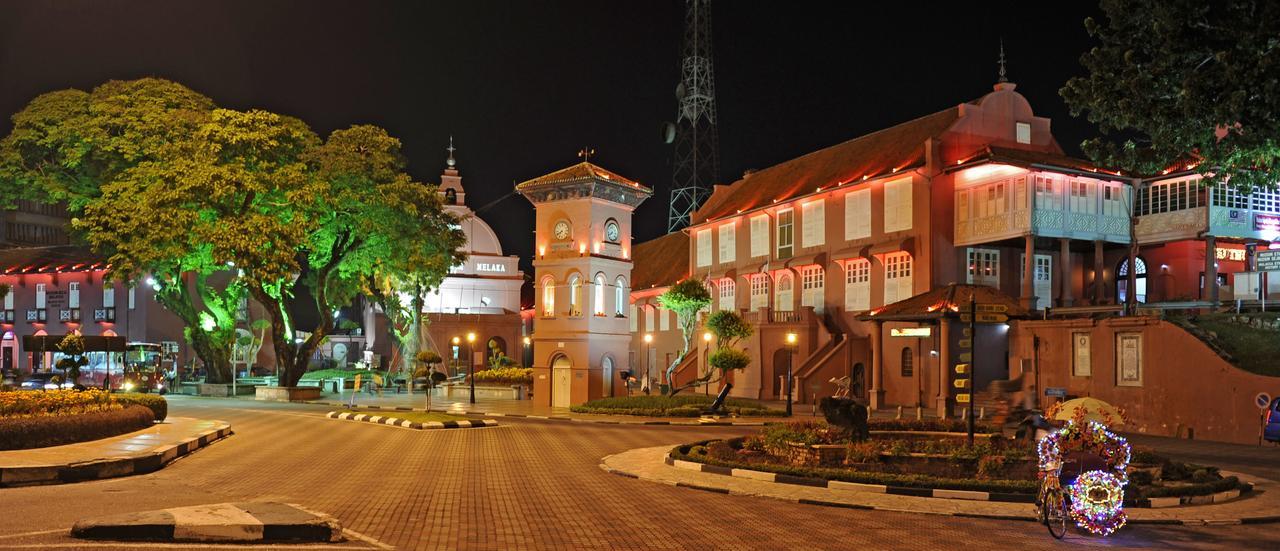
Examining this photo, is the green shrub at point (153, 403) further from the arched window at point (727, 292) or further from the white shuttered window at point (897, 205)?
the arched window at point (727, 292)

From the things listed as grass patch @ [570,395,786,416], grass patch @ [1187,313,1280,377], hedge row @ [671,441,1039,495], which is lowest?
grass patch @ [570,395,786,416]

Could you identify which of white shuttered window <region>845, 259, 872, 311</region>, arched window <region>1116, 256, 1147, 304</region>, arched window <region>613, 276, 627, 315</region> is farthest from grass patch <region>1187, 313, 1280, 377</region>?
arched window <region>613, 276, 627, 315</region>

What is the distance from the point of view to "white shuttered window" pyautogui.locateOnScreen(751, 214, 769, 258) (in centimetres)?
4984

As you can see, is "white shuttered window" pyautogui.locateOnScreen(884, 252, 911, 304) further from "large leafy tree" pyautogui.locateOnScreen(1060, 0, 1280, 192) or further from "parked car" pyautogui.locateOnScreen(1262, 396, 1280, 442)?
"large leafy tree" pyautogui.locateOnScreen(1060, 0, 1280, 192)

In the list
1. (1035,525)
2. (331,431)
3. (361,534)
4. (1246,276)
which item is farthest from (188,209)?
(1246,276)

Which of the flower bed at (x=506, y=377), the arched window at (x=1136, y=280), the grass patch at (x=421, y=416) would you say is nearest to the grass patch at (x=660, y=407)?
the grass patch at (x=421, y=416)

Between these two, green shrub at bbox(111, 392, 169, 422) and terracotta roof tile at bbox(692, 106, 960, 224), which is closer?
green shrub at bbox(111, 392, 169, 422)

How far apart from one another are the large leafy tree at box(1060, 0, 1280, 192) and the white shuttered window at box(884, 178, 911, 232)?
23495mm

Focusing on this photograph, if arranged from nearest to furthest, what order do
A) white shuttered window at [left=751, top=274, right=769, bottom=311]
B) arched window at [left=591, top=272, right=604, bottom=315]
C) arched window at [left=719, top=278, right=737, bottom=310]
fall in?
arched window at [left=591, top=272, right=604, bottom=315] < white shuttered window at [left=751, top=274, right=769, bottom=311] < arched window at [left=719, top=278, right=737, bottom=310]

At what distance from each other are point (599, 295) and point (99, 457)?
76.3ft

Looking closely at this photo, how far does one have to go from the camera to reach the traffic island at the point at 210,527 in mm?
9711

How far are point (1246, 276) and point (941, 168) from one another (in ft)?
34.9

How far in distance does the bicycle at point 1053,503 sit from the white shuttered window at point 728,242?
136ft

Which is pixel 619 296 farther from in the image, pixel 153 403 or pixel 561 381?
pixel 153 403
